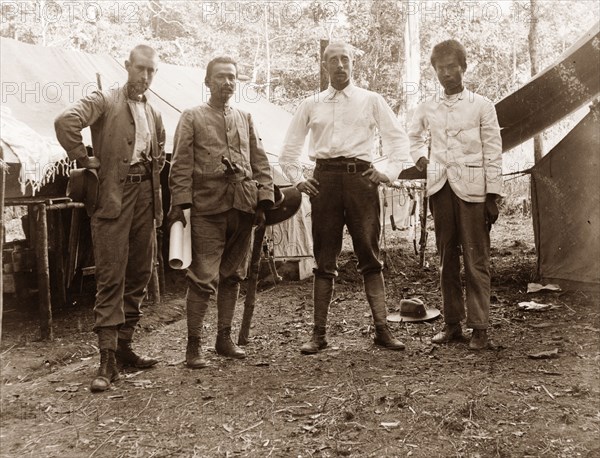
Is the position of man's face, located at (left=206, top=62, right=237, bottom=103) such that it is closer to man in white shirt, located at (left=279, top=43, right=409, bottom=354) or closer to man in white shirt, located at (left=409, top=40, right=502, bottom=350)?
man in white shirt, located at (left=279, top=43, right=409, bottom=354)

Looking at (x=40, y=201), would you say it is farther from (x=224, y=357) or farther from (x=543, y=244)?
(x=543, y=244)

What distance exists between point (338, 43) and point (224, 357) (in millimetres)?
2178

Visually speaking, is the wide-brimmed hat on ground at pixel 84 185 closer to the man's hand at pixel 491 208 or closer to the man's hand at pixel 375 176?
the man's hand at pixel 375 176

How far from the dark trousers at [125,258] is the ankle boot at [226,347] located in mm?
582

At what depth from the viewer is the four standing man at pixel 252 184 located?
12.2 ft

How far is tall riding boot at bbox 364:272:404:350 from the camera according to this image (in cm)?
422

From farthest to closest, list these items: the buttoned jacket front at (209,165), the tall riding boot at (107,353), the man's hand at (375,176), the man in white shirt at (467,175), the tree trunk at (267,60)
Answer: the tree trunk at (267,60)
the man in white shirt at (467,175)
the man's hand at (375,176)
the buttoned jacket front at (209,165)
the tall riding boot at (107,353)

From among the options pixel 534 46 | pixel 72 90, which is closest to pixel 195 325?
pixel 72 90

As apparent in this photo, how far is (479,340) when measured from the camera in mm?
4188

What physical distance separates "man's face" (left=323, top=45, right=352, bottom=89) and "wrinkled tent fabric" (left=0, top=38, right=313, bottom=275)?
2.62 metres

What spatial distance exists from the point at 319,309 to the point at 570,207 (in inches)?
122

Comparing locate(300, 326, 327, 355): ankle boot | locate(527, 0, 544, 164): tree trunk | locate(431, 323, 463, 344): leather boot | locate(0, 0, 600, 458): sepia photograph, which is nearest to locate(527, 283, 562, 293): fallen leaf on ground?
locate(0, 0, 600, 458): sepia photograph

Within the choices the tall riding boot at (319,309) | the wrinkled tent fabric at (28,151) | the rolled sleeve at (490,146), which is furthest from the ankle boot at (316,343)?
the wrinkled tent fabric at (28,151)

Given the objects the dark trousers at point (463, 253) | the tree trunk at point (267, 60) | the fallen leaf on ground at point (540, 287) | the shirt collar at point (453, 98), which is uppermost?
the tree trunk at point (267, 60)
